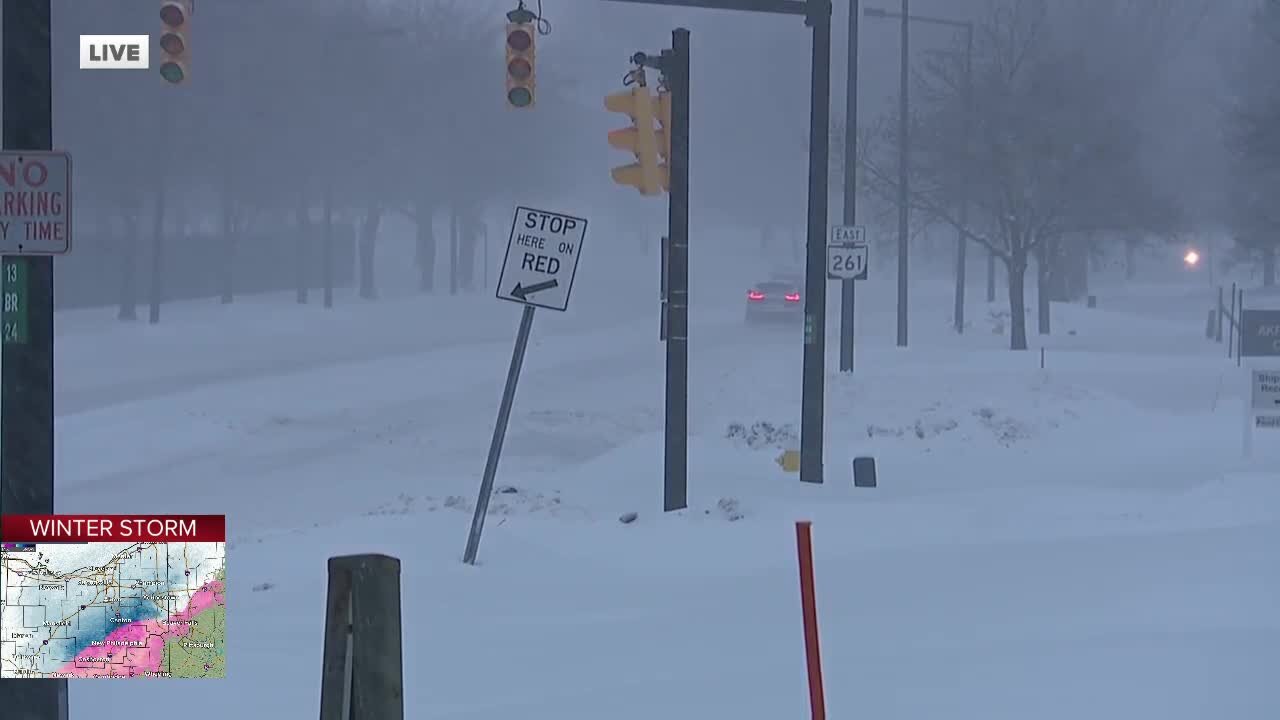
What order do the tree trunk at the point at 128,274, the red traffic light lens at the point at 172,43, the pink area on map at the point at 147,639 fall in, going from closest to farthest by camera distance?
1. the pink area on map at the point at 147,639
2. the red traffic light lens at the point at 172,43
3. the tree trunk at the point at 128,274

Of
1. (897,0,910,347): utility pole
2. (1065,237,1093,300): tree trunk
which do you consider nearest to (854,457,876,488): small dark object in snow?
(897,0,910,347): utility pole

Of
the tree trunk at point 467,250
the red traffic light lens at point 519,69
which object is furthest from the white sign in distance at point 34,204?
the tree trunk at point 467,250

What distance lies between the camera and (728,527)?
1421 centimetres

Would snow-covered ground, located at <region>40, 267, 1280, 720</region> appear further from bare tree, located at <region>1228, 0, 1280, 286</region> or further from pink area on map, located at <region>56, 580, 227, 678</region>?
bare tree, located at <region>1228, 0, 1280, 286</region>

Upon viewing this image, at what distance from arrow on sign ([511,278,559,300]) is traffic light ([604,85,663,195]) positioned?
9.16 ft

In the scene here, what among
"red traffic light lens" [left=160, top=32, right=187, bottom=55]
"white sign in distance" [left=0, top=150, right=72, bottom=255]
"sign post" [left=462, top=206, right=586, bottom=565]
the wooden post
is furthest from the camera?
"red traffic light lens" [left=160, top=32, right=187, bottom=55]

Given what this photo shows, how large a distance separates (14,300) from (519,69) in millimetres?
8461

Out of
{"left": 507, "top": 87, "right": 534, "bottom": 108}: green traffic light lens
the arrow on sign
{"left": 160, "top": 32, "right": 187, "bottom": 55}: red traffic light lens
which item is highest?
{"left": 160, "top": 32, "right": 187, "bottom": 55}: red traffic light lens

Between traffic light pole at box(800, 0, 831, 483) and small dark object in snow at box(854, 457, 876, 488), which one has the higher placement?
traffic light pole at box(800, 0, 831, 483)

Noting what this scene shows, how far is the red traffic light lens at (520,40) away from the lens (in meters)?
15.0

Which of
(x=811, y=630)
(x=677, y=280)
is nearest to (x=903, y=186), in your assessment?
(x=677, y=280)

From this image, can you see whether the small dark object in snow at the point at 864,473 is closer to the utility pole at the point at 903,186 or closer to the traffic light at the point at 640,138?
the traffic light at the point at 640,138

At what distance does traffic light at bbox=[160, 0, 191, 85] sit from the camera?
14664mm

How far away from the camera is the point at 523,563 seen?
487 inches
